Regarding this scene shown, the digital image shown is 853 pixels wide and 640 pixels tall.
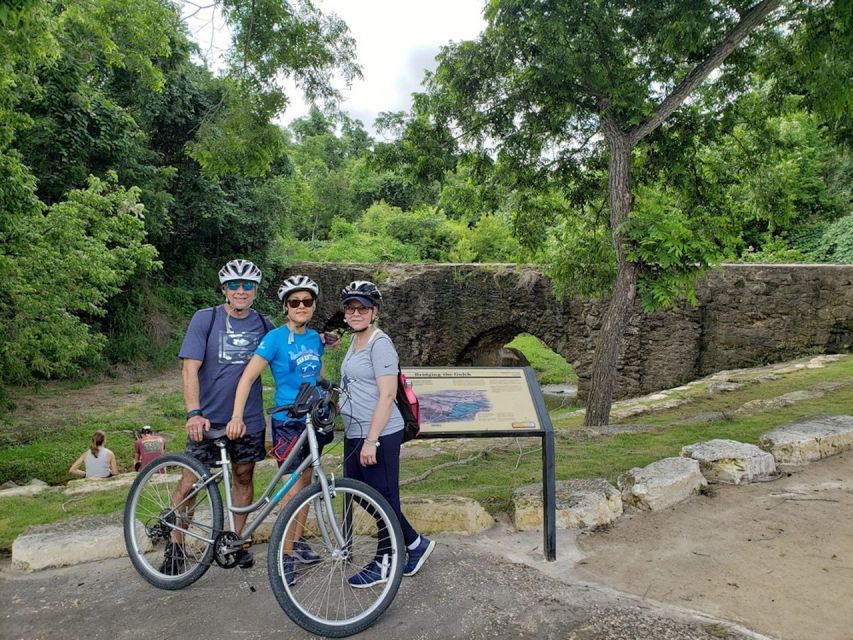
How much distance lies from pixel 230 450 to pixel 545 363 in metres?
18.9

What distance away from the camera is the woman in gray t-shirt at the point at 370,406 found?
2.78m

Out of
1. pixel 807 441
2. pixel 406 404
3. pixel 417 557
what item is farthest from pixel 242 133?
pixel 807 441

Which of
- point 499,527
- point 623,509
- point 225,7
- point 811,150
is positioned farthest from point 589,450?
point 811,150

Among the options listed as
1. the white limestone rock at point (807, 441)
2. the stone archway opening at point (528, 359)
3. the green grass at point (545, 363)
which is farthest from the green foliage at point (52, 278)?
the green grass at point (545, 363)

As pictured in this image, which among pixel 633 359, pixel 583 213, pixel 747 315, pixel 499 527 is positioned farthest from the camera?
pixel 633 359

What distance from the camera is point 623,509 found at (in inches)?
160

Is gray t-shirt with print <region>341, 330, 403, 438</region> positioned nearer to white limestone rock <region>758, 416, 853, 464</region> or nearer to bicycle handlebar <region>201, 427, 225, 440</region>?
bicycle handlebar <region>201, 427, 225, 440</region>

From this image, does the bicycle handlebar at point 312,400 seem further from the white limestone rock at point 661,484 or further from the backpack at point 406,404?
the white limestone rock at point 661,484

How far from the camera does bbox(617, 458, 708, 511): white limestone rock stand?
4.06 meters

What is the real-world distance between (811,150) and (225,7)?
52.1 ft

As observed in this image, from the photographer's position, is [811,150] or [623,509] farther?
[811,150]

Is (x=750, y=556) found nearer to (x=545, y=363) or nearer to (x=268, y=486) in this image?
(x=268, y=486)

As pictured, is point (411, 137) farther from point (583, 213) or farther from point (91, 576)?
point (91, 576)

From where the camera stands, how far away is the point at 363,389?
2893mm
